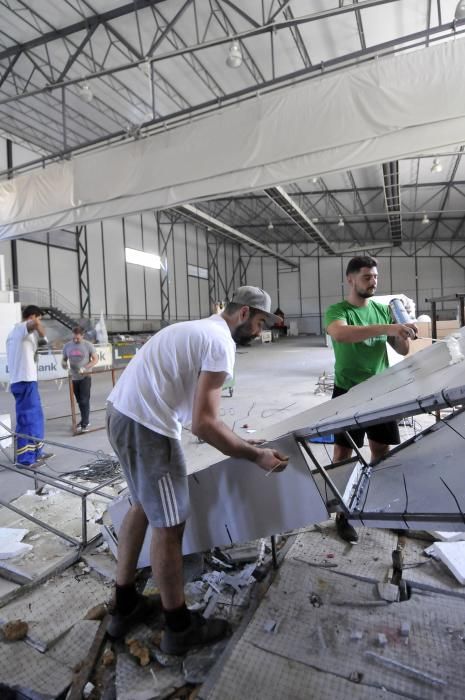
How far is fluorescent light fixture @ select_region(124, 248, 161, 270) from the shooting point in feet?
55.4

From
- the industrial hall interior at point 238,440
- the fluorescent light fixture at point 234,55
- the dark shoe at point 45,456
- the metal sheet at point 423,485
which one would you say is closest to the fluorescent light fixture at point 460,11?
the industrial hall interior at point 238,440

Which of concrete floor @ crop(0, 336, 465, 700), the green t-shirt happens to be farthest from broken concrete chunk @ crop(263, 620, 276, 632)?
the green t-shirt

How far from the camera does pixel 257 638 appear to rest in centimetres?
145

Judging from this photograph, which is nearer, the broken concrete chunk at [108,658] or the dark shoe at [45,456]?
the broken concrete chunk at [108,658]

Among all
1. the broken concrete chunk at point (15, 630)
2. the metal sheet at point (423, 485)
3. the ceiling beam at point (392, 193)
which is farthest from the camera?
the ceiling beam at point (392, 193)

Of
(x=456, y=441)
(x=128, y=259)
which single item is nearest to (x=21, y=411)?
(x=456, y=441)

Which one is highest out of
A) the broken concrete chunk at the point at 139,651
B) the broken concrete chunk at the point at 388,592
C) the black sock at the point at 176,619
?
the black sock at the point at 176,619

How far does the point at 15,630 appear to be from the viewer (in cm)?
156

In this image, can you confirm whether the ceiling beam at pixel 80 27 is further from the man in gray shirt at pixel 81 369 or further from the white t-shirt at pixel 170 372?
the white t-shirt at pixel 170 372

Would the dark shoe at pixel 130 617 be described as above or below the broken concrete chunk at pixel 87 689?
above

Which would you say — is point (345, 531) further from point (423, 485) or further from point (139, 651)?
point (139, 651)

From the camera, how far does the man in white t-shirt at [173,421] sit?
1.31 meters

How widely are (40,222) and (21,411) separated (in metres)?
2.99

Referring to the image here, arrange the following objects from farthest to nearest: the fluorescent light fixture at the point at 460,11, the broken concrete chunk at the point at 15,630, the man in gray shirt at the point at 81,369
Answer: the man in gray shirt at the point at 81,369 < the fluorescent light fixture at the point at 460,11 < the broken concrete chunk at the point at 15,630
